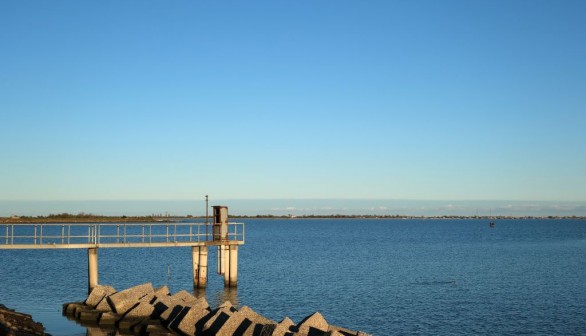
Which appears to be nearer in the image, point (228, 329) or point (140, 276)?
point (228, 329)

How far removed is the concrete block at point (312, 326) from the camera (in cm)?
1797

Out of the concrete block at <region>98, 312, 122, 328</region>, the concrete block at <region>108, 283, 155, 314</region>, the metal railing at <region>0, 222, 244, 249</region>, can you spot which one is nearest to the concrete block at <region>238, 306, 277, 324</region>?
the concrete block at <region>98, 312, 122, 328</region>

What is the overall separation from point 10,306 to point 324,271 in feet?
83.6

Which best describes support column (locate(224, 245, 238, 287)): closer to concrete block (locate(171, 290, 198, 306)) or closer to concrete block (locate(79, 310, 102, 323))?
concrete block (locate(171, 290, 198, 306))

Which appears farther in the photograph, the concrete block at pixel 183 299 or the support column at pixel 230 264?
the support column at pixel 230 264

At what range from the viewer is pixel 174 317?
2311 cm

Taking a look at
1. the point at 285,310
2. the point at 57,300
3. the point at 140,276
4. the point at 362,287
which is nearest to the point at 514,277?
the point at 362,287

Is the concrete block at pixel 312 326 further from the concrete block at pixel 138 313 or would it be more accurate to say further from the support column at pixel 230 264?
the support column at pixel 230 264

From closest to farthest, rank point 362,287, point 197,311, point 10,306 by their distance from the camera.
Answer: point 197,311
point 10,306
point 362,287

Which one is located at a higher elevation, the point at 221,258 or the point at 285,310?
the point at 221,258

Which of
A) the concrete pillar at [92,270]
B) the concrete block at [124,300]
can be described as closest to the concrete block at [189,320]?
the concrete block at [124,300]

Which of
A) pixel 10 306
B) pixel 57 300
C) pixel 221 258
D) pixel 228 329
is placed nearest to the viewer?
pixel 228 329

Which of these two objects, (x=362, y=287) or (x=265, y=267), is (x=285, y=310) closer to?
(x=362, y=287)

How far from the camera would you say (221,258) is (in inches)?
1417
